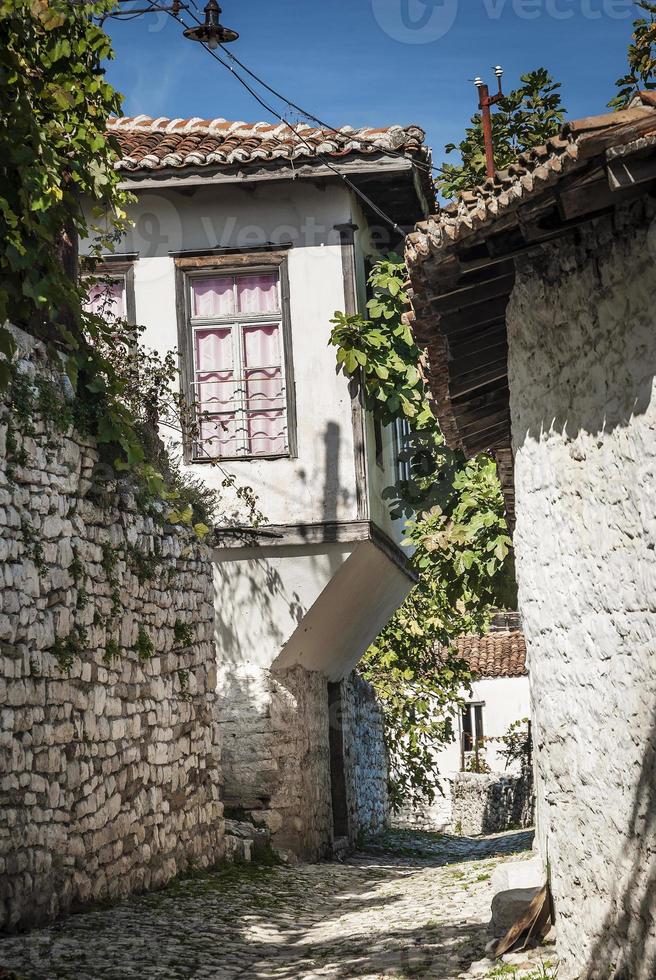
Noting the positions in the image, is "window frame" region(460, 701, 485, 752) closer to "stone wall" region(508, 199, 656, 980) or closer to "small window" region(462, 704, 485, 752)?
"small window" region(462, 704, 485, 752)

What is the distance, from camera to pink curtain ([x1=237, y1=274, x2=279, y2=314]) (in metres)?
11.5

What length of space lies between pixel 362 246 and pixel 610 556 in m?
7.49

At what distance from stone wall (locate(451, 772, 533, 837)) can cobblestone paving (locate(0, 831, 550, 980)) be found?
10.5m

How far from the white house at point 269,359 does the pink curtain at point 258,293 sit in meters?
0.01

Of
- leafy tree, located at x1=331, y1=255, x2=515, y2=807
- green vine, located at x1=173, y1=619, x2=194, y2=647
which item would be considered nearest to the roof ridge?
leafy tree, located at x1=331, y1=255, x2=515, y2=807

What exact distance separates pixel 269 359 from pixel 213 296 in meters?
0.81

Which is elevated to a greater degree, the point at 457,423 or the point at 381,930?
the point at 457,423

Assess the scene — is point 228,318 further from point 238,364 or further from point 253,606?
point 253,606

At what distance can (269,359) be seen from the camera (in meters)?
11.5

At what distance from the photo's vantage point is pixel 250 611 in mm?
11445

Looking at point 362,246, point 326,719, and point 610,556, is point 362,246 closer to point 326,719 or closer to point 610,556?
point 326,719

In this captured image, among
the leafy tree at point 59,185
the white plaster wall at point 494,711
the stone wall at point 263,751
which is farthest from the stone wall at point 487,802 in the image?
the leafy tree at point 59,185

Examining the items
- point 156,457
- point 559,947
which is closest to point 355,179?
point 156,457

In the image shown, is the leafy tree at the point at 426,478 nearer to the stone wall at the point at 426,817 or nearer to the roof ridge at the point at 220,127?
the roof ridge at the point at 220,127
